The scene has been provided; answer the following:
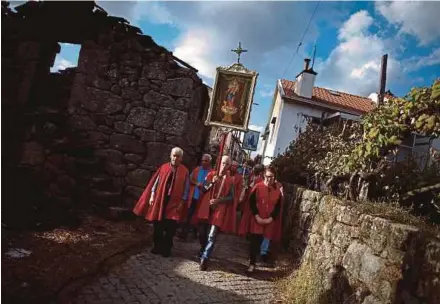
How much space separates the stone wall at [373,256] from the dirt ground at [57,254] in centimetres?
284

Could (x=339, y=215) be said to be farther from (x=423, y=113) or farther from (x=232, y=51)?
(x=232, y=51)

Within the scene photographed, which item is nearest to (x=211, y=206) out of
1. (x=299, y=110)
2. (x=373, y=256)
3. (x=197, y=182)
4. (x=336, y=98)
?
(x=197, y=182)

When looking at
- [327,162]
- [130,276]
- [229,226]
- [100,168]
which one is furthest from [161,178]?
[327,162]

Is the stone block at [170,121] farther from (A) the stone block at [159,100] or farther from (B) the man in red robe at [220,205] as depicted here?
(B) the man in red robe at [220,205]

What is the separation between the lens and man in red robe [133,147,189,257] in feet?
18.2

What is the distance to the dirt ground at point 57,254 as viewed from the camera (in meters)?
3.52

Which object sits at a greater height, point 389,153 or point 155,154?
point 389,153

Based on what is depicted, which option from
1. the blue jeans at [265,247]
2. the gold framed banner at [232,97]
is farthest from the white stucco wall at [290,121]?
the blue jeans at [265,247]

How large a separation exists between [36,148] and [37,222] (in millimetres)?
1755

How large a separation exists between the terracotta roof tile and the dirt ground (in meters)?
13.7

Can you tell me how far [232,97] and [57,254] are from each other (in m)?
3.84

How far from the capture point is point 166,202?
562 centimetres

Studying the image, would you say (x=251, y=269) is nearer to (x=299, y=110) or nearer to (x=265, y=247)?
(x=265, y=247)

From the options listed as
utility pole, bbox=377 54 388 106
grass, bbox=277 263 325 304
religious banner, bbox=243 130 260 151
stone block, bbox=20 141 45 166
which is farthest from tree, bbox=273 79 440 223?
religious banner, bbox=243 130 260 151
